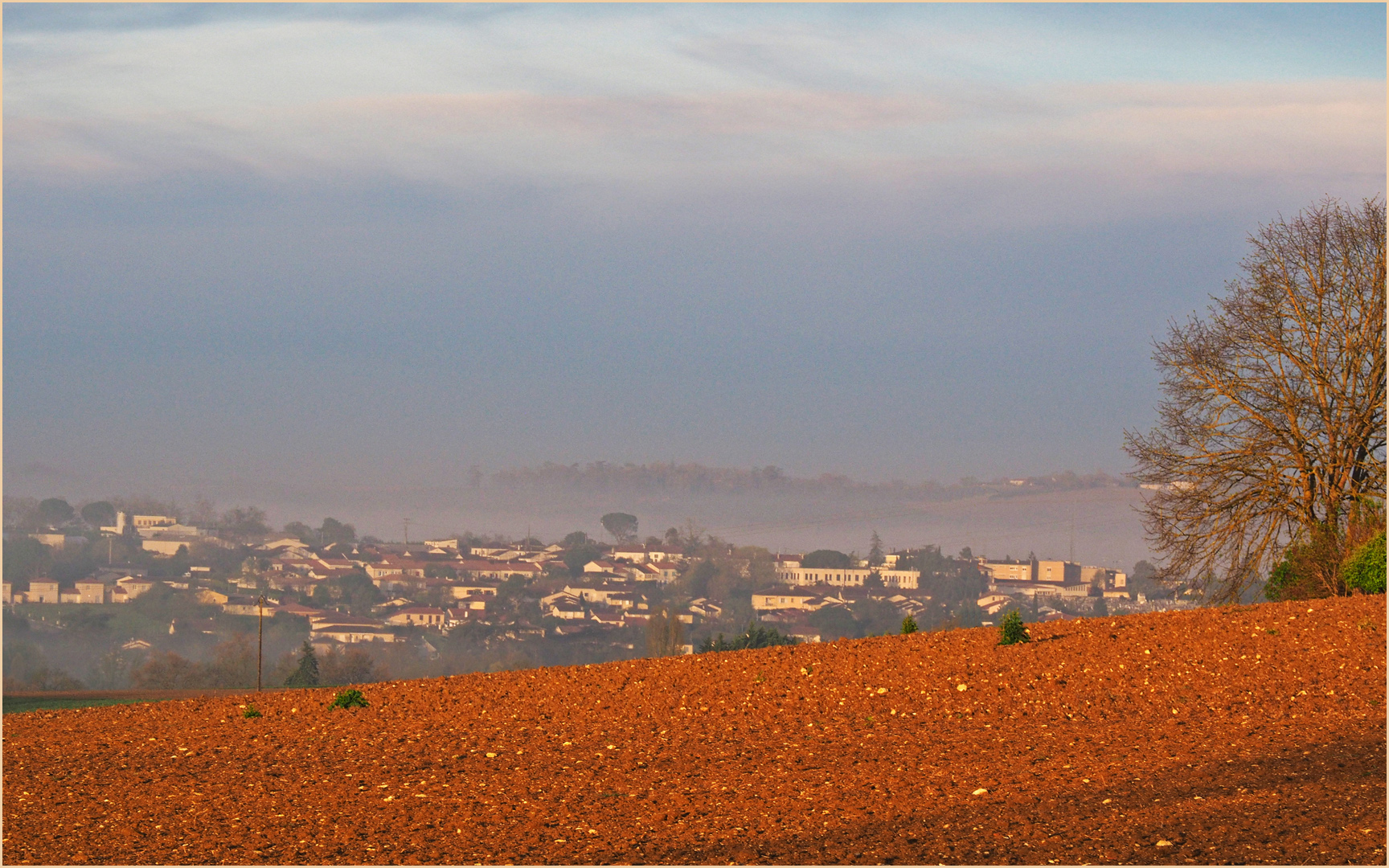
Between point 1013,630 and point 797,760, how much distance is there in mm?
4936

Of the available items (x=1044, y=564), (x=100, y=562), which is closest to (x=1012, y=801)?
(x=1044, y=564)

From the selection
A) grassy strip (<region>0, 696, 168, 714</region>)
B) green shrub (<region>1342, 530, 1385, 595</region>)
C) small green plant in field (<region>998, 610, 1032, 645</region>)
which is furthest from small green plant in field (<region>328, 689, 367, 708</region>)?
green shrub (<region>1342, 530, 1385, 595</region>)

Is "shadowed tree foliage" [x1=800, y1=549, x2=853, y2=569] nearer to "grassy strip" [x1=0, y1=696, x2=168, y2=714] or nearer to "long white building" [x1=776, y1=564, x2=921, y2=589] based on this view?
"long white building" [x1=776, y1=564, x2=921, y2=589]

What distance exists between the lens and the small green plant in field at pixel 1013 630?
12953mm

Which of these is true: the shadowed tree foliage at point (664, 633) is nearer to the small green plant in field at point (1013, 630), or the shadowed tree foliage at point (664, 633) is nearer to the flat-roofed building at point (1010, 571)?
the flat-roofed building at point (1010, 571)

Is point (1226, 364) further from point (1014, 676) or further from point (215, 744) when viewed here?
point (215, 744)

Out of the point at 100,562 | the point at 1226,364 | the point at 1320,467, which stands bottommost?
the point at 100,562

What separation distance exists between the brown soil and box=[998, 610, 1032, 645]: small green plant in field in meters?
0.23

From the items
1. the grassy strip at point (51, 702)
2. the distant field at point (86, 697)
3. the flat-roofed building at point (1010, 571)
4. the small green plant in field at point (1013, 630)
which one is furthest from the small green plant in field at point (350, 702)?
the flat-roofed building at point (1010, 571)

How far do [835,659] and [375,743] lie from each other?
5242mm

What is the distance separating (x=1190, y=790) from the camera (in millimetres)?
7543

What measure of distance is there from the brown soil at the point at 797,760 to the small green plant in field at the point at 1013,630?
0.23 meters

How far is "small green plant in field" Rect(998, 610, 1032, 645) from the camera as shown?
12953 millimetres

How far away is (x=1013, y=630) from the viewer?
13070 mm
